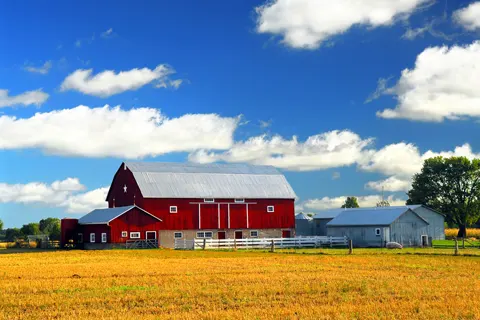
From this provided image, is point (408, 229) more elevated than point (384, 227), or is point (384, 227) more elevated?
point (384, 227)

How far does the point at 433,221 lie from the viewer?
81250 mm

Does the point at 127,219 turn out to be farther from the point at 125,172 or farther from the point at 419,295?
the point at 419,295

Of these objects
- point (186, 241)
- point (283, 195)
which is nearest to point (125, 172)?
point (186, 241)

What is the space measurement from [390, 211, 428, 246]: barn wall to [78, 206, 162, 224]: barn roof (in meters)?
25.4

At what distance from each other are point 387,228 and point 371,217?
3.64 metres

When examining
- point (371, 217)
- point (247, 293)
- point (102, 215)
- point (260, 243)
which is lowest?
point (260, 243)

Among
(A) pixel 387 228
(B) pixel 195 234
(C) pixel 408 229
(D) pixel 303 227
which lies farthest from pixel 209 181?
(C) pixel 408 229

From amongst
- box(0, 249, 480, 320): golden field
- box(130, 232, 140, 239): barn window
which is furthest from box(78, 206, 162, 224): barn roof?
box(0, 249, 480, 320): golden field

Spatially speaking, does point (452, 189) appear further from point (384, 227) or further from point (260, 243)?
point (260, 243)

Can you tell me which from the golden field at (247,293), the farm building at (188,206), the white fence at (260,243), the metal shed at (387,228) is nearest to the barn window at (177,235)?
the farm building at (188,206)

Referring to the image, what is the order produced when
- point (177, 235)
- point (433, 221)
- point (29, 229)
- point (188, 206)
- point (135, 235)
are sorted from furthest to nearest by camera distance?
point (29, 229)
point (433, 221)
point (188, 206)
point (177, 235)
point (135, 235)

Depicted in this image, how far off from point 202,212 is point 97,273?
39649mm

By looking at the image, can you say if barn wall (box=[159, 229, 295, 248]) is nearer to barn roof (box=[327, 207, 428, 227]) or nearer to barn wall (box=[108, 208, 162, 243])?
barn wall (box=[108, 208, 162, 243])

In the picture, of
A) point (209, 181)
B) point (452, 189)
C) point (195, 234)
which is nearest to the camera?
point (195, 234)
